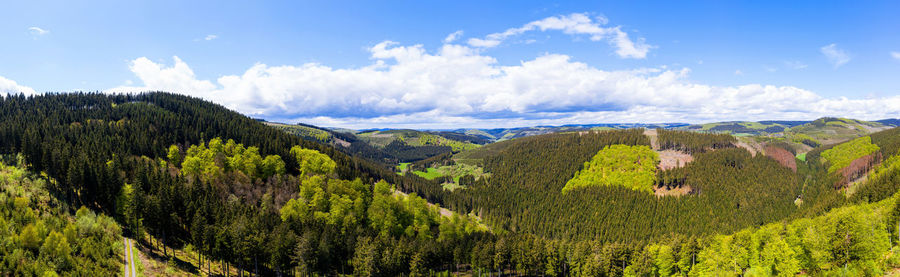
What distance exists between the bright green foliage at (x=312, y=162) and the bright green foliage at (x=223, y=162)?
9.23 m

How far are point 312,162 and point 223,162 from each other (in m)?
30.0

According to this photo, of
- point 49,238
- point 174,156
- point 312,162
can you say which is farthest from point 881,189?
point 174,156

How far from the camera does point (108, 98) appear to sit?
19825 cm

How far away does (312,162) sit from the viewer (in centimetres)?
13612

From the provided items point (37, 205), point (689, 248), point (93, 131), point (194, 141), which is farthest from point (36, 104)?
point (689, 248)

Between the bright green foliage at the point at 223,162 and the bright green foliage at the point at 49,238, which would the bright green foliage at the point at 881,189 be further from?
the bright green foliage at the point at 223,162

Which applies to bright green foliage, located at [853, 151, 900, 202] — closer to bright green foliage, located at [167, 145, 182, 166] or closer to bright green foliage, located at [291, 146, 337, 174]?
bright green foliage, located at [291, 146, 337, 174]

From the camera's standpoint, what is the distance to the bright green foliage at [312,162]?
5261 inches

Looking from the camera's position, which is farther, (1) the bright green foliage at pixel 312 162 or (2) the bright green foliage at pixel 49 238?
(1) the bright green foliage at pixel 312 162

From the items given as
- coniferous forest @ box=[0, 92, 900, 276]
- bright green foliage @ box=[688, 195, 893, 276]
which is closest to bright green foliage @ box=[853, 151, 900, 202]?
coniferous forest @ box=[0, 92, 900, 276]

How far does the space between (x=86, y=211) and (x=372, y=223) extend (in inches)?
2371

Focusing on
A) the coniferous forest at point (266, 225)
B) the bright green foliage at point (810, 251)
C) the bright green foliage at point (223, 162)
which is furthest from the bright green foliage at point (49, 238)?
the bright green foliage at point (810, 251)

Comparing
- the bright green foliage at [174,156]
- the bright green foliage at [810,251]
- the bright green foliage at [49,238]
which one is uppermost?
the bright green foliage at [174,156]

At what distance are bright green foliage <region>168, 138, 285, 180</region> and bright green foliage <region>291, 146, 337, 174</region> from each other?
9233 millimetres
